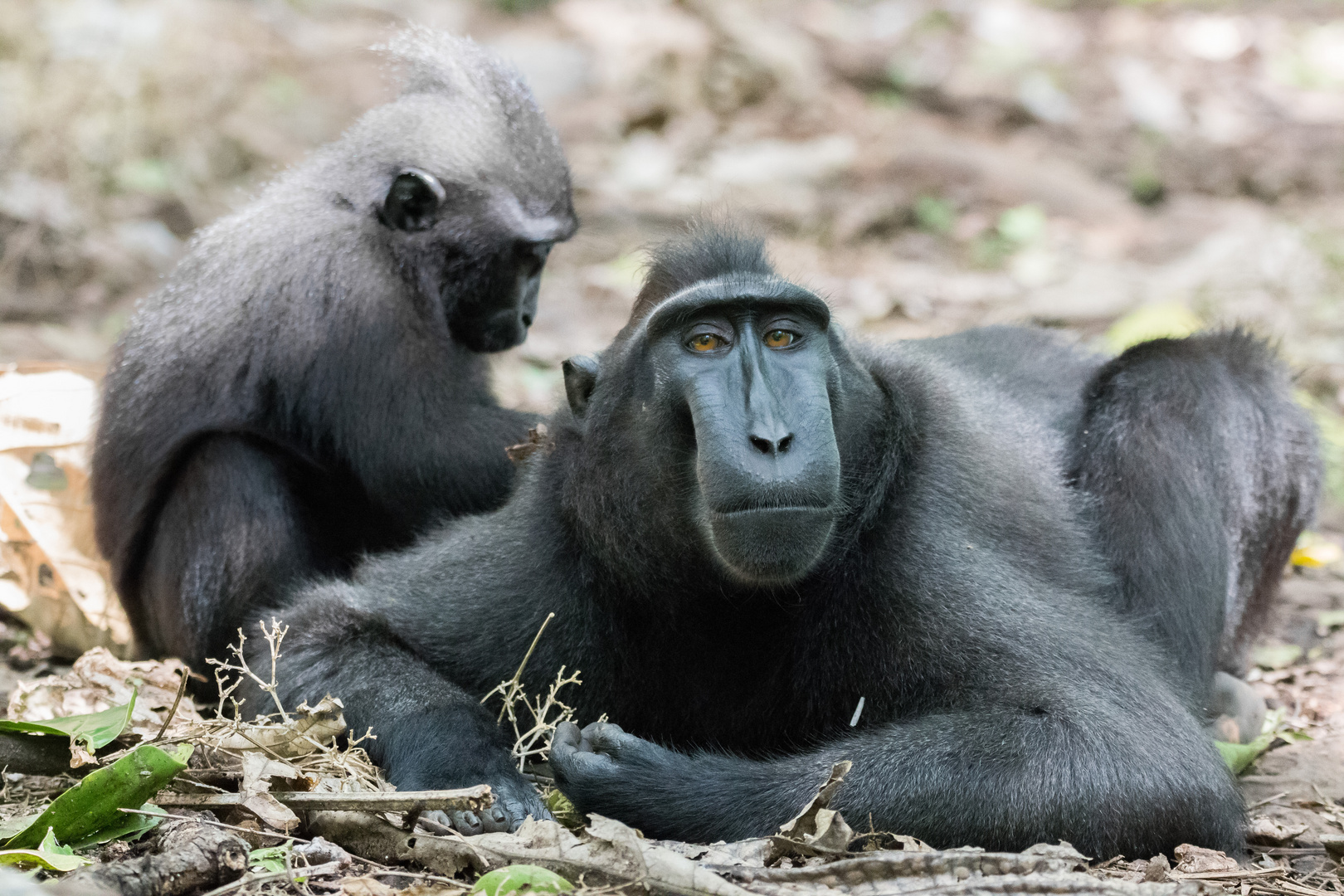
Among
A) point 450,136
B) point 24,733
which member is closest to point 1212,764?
point 24,733

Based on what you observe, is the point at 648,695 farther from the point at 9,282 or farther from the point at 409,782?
the point at 9,282

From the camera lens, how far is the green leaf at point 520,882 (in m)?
3.06

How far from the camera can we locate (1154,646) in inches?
168

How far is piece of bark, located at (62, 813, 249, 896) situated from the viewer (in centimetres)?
302

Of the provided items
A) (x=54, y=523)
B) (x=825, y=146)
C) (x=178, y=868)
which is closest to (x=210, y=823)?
(x=178, y=868)

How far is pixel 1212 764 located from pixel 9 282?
8431 mm

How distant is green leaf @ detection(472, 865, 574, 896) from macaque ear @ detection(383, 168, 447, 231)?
360 centimetres

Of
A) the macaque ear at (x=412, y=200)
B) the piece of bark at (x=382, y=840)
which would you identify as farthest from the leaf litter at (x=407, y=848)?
the macaque ear at (x=412, y=200)

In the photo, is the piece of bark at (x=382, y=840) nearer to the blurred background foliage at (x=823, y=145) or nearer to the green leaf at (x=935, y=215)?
the blurred background foliage at (x=823, y=145)

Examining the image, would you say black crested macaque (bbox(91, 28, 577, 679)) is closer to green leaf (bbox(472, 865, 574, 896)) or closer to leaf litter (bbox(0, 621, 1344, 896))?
leaf litter (bbox(0, 621, 1344, 896))

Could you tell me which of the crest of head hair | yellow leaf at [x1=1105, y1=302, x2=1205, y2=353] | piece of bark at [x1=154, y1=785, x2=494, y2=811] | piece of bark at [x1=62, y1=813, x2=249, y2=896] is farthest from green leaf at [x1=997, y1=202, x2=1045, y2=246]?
piece of bark at [x1=62, y1=813, x2=249, y2=896]

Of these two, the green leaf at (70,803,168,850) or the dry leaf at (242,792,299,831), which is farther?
the dry leaf at (242,792,299,831)

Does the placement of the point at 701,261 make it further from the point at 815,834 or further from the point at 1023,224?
the point at 1023,224

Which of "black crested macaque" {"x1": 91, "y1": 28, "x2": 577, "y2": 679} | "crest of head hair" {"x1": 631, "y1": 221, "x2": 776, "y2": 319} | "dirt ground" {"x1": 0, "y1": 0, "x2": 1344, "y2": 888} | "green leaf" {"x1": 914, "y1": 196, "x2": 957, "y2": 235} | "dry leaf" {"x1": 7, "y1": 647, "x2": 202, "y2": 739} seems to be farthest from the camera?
"green leaf" {"x1": 914, "y1": 196, "x2": 957, "y2": 235}
